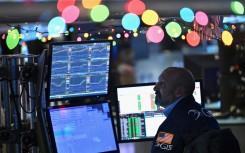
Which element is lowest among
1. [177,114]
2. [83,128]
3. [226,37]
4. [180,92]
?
[83,128]

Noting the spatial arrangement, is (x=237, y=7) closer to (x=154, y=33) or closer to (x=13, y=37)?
(x=154, y=33)

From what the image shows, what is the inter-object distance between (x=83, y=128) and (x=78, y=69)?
397 millimetres

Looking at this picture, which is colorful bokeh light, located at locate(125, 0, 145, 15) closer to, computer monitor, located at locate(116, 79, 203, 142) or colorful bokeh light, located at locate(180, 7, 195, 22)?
colorful bokeh light, located at locate(180, 7, 195, 22)

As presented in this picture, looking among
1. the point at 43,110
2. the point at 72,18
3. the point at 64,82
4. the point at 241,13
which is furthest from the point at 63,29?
the point at 241,13

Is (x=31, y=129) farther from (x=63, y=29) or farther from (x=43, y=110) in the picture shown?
(x=63, y=29)

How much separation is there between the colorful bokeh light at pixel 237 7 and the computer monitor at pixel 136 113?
101 cm

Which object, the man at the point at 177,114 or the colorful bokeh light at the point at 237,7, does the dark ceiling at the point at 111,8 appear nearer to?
the colorful bokeh light at the point at 237,7

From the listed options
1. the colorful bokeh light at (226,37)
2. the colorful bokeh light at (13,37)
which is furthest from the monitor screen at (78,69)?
the colorful bokeh light at (226,37)

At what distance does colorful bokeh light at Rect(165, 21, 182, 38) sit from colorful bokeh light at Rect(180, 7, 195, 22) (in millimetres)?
79

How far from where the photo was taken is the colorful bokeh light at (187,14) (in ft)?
12.7

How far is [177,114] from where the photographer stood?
2.74 metres

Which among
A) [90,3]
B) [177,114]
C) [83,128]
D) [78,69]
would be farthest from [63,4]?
[177,114]

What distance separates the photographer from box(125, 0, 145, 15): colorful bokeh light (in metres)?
3.97

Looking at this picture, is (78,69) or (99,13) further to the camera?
(99,13)
